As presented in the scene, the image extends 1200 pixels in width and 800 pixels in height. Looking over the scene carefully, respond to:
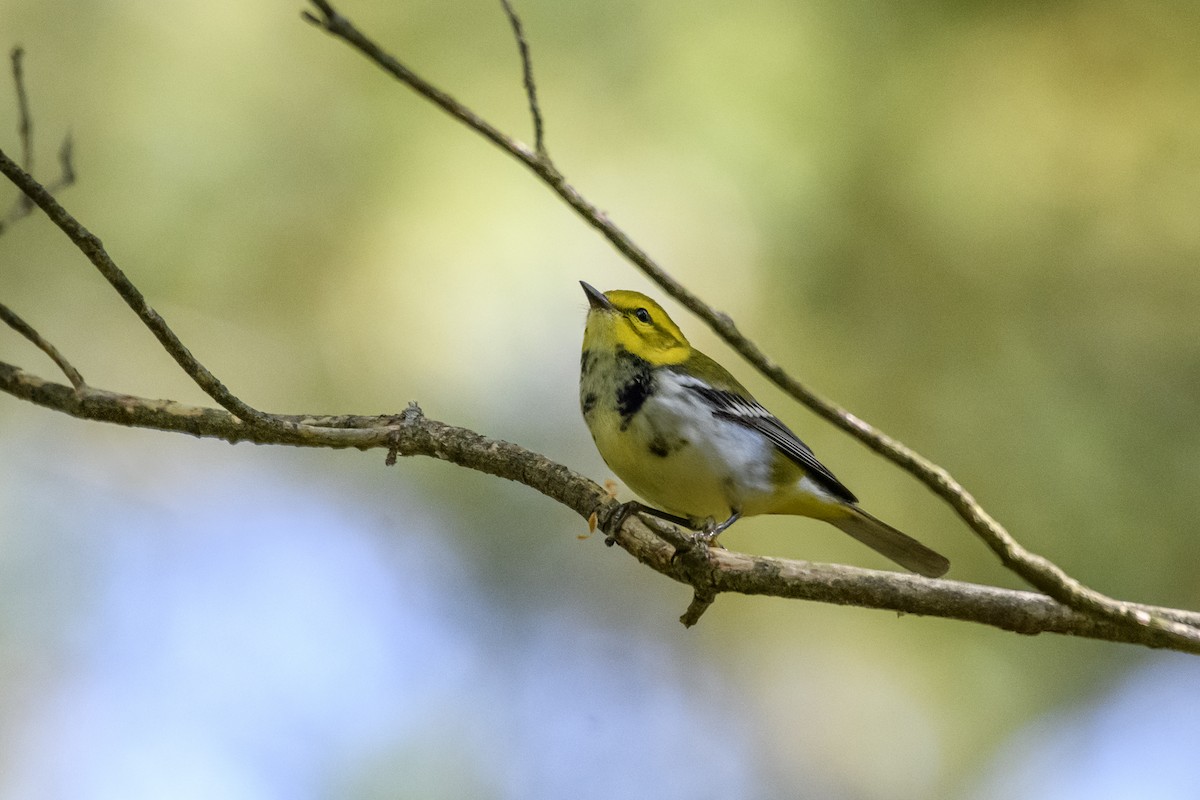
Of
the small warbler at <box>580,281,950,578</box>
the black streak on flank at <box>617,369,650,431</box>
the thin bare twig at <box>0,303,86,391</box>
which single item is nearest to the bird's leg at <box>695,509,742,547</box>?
the small warbler at <box>580,281,950,578</box>

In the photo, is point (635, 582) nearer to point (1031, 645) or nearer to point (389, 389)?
point (389, 389)

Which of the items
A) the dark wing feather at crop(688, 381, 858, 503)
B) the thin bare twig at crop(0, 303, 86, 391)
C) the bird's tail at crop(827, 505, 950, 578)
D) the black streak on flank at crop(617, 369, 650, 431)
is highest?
the dark wing feather at crop(688, 381, 858, 503)

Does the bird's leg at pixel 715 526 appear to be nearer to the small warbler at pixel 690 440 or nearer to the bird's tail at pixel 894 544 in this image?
the small warbler at pixel 690 440

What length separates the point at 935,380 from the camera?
6.34 metres

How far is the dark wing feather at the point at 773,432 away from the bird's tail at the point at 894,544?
88 millimetres

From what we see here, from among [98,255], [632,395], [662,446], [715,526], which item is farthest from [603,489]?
[98,255]

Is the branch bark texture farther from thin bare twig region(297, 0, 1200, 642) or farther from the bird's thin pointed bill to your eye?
the bird's thin pointed bill

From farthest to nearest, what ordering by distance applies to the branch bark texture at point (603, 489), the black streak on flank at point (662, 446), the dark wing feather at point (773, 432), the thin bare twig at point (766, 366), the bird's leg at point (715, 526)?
the dark wing feather at point (773, 432)
the black streak on flank at point (662, 446)
the bird's leg at point (715, 526)
the branch bark texture at point (603, 489)
the thin bare twig at point (766, 366)

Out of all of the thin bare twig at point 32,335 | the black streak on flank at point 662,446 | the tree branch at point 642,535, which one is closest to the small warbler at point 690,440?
the black streak on flank at point 662,446

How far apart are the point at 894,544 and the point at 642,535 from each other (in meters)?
1.49

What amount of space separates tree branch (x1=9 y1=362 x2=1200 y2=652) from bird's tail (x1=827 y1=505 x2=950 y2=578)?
122 cm

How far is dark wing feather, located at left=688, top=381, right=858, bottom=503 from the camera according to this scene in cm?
407

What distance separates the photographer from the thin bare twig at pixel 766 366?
2051mm

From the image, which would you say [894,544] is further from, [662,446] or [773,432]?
[662,446]
